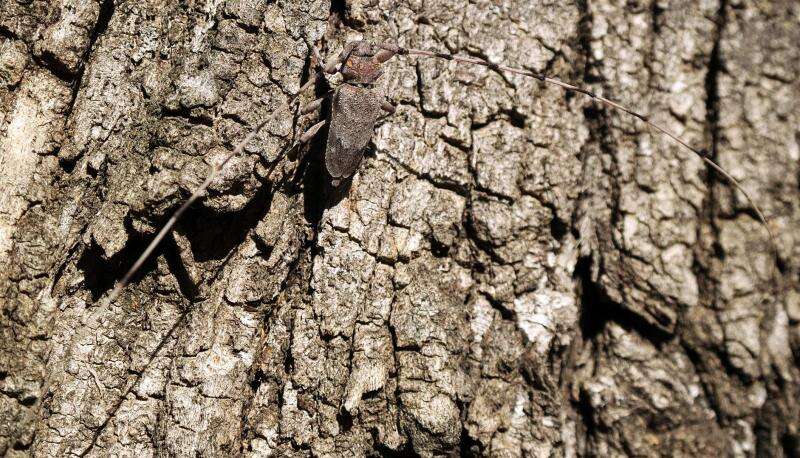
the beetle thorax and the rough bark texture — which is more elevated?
the beetle thorax

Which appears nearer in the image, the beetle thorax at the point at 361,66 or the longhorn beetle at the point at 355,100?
the longhorn beetle at the point at 355,100

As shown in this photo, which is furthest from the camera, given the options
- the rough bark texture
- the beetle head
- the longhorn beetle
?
the beetle head

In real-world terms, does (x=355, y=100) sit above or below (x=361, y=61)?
below

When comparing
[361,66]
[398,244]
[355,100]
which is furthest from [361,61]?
[398,244]

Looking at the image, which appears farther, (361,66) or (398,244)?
(361,66)

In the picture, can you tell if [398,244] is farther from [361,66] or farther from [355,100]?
[361,66]

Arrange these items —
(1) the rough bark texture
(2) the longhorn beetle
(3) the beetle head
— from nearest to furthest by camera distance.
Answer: (1) the rough bark texture < (2) the longhorn beetle < (3) the beetle head

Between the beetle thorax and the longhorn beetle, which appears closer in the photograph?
the longhorn beetle

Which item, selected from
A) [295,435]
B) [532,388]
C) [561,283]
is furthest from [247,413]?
[561,283]
